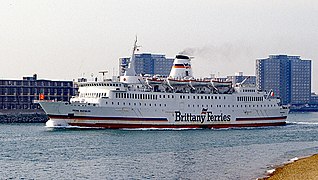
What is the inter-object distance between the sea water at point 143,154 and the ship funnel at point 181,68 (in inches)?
478

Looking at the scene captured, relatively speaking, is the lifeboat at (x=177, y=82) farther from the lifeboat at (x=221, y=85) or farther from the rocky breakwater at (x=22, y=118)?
the rocky breakwater at (x=22, y=118)

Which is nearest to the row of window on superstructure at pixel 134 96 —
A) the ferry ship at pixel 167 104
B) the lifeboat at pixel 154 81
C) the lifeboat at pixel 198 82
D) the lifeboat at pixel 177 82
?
the ferry ship at pixel 167 104

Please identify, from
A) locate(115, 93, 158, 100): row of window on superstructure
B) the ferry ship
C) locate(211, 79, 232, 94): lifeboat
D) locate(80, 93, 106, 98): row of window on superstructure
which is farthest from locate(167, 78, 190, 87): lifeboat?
locate(80, 93, 106, 98): row of window on superstructure

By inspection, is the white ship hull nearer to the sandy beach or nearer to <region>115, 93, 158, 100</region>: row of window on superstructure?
<region>115, 93, 158, 100</region>: row of window on superstructure

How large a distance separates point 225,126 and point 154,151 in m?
25.5

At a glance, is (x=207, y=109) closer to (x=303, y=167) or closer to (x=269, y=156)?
(x=269, y=156)

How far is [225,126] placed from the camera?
60469 millimetres

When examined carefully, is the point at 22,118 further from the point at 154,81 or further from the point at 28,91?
the point at 154,81

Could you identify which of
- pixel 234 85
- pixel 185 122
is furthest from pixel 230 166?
pixel 234 85

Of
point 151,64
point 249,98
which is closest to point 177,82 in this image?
point 249,98

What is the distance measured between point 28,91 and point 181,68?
109 ft

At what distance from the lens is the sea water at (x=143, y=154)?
26938 millimetres

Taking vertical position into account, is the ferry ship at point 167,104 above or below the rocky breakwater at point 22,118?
above

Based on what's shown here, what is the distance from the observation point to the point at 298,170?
26797mm
